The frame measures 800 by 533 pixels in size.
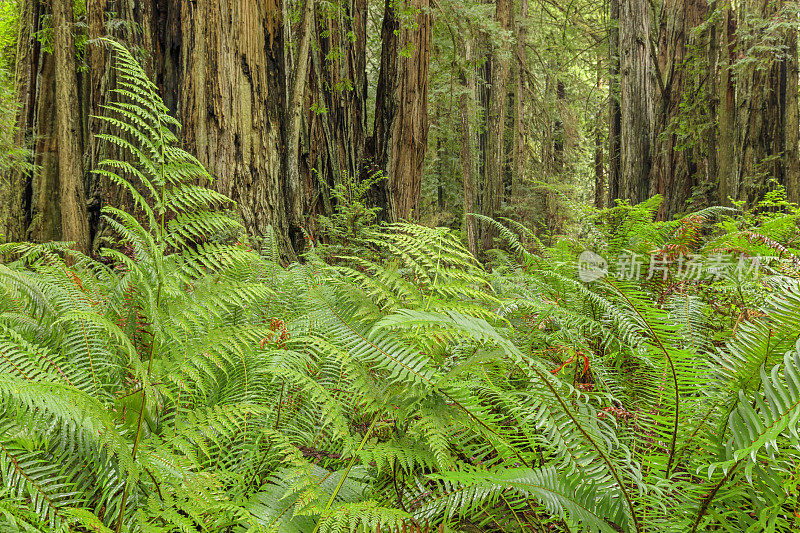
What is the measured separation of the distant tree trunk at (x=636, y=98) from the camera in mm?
5910

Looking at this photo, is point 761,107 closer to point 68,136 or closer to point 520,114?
point 520,114

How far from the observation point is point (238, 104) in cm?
345

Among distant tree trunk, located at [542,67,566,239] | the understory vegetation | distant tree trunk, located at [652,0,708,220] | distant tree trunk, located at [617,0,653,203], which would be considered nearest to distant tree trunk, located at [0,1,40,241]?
the understory vegetation

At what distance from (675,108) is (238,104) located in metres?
7.07

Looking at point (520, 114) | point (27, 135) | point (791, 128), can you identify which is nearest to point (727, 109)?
point (791, 128)

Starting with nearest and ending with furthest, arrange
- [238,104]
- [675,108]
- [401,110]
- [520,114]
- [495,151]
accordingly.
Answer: [238,104], [401,110], [675,108], [495,151], [520,114]

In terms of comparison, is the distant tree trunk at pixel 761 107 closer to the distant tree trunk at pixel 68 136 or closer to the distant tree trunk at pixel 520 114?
the distant tree trunk at pixel 520 114

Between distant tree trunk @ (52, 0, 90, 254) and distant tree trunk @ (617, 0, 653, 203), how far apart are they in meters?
6.23

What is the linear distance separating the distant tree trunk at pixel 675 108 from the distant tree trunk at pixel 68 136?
7.59 meters

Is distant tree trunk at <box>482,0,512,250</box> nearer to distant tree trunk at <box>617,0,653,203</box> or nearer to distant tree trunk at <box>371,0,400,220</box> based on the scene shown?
distant tree trunk at <box>617,0,653,203</box>

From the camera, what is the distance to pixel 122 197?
326 cm

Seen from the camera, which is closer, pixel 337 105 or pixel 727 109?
pixel 337 105

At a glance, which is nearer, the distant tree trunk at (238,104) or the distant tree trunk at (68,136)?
the distant tree trunk at (238,104)

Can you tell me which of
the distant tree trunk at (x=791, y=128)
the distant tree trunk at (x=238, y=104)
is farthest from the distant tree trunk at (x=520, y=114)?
the distant tree trunk at (x=238, y=104)
